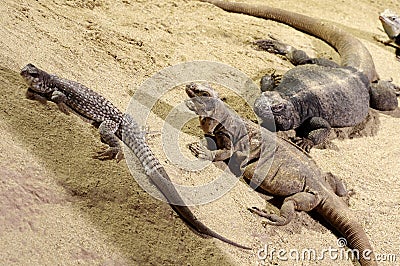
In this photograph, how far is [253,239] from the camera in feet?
14.5

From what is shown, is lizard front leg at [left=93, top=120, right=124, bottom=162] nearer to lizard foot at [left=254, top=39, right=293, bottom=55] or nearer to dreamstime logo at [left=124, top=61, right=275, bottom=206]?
dreamstime logo at [left=124, top=61, right=275, bottom=206]

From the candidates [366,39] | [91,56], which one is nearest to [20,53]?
[91,56]

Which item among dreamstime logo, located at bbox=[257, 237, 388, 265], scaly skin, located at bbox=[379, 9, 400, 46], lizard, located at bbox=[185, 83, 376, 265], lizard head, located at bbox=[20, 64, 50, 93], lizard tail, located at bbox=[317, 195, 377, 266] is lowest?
dreamstime logo, located at bbox=[257, 237, 388, 265]

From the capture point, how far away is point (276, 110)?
20.1ft

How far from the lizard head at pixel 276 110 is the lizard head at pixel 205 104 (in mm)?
1007

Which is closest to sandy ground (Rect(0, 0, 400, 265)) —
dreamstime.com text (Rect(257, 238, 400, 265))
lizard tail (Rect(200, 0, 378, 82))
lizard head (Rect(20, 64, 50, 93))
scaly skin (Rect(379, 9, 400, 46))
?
dreamstime.com text (Rect(257, 238, 400, 265))

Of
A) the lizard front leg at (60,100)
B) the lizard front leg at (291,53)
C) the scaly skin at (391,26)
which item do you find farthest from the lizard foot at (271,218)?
the scaly skin at (391,26)

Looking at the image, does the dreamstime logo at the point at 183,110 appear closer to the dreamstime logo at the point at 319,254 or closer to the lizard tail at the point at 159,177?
A: the lizard tail at the point at 159,177

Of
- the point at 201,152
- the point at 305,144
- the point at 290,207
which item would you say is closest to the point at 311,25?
the point at 305,144

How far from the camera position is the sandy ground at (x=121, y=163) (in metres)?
3.62

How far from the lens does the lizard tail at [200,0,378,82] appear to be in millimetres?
8117

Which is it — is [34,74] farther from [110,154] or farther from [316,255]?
[316,255]

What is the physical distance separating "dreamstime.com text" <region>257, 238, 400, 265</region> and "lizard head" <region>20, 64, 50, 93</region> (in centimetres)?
266

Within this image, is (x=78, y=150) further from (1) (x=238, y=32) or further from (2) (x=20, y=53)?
(1) (x=238, y=32)
